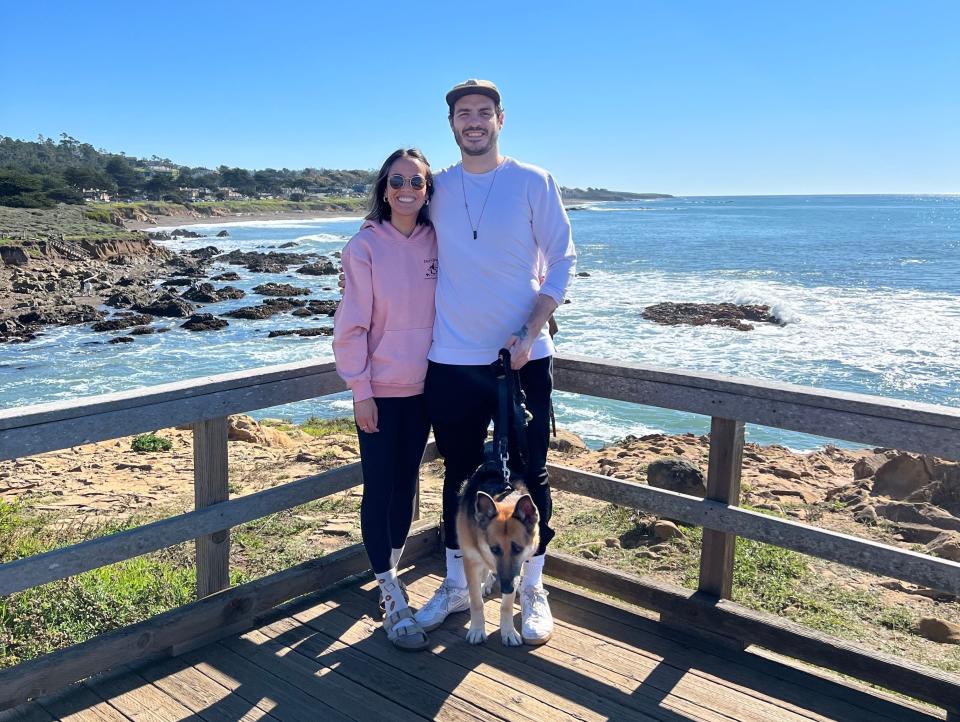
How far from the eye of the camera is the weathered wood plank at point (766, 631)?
122 inches

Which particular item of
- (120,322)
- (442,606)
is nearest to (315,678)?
(442,606)

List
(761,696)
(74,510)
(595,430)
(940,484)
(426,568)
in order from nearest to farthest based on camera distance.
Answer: (761,696) < (426,568) < (74,510) < (940,484) < (595,430)

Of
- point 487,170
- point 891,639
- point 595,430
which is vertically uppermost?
point 487,170

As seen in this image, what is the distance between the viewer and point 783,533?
10.9 feet

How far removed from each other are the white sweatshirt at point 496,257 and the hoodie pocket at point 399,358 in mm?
94

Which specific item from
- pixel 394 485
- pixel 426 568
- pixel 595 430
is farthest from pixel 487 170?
pixel 595 430

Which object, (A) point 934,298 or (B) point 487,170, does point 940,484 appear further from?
(A) point 934,298

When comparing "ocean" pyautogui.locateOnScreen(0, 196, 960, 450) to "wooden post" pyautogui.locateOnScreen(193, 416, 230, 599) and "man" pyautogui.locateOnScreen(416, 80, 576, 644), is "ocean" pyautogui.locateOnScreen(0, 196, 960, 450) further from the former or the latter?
"man" pyautogui.locateOnScreen(416, 80, 576, 644)

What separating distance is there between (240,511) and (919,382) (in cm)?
1653

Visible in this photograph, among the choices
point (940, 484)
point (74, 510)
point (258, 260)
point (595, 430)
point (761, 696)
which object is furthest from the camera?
point (258, 260)

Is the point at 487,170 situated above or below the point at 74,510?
above

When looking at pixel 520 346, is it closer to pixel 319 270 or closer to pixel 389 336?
pixel 389 336

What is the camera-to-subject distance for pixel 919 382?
16.8m

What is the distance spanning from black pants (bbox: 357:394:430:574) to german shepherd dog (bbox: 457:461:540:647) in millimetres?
301
